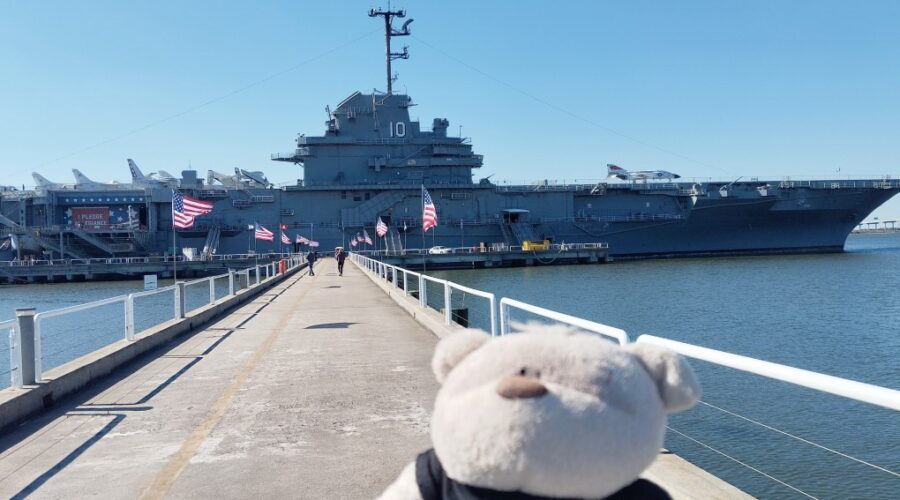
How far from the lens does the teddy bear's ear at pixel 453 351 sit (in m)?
2.54

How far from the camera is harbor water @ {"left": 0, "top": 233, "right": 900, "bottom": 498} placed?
1047 cm

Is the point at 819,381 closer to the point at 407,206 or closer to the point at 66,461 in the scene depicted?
the point at 66,461

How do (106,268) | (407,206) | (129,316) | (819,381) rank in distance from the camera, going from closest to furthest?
(819,381) → (129,316) → (106,268) → (407,206)

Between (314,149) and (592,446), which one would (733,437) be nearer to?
(592,446)

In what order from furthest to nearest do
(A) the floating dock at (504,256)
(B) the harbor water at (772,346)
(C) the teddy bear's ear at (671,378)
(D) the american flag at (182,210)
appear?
(A) the floating dock at (504,256), (D) the american flag at (182,210), (B) the harbor water at (772,346), (C) the teddy bear's ear at (671,378)

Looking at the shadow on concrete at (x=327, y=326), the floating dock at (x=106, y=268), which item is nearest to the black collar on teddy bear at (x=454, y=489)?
the shadow on concrete at (x=327, y=326)

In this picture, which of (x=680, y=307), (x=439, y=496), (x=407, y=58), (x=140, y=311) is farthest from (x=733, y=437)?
(x=407, y=58)

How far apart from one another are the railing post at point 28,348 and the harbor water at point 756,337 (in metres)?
0.98

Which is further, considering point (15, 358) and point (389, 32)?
point (389, 32)

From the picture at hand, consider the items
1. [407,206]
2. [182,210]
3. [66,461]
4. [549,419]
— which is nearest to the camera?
[549,419]

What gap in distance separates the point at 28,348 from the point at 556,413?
336 inches

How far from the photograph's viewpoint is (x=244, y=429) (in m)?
7.45

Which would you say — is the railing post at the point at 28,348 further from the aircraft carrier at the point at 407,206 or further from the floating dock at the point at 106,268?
the aircraft carrier at the point at 407,206

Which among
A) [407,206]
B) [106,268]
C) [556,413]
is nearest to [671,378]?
[556,413]
